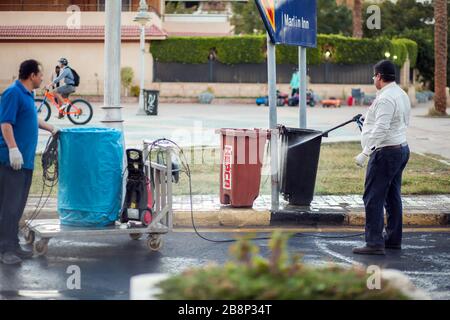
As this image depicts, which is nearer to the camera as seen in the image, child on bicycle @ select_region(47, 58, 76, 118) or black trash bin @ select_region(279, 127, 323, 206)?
black trash bin @ select_region(279, 127, 323, 206)

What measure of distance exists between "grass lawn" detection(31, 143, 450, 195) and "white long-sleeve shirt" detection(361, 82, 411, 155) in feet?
11.3

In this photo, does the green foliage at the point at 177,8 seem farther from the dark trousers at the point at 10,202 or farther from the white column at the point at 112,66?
the dark trousers at the point at 10,202

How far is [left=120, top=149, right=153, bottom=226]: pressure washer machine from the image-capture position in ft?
28.7

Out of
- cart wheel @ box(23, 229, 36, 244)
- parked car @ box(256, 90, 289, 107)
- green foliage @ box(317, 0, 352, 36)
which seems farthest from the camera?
green foliage @ box(317, 0, 352, 36)

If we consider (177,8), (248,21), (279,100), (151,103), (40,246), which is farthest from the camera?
(177,8)

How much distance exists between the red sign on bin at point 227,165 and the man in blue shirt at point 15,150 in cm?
297

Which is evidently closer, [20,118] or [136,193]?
[20,118]

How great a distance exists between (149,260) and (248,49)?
39.4m

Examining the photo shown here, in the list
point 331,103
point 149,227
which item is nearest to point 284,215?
point 149,227

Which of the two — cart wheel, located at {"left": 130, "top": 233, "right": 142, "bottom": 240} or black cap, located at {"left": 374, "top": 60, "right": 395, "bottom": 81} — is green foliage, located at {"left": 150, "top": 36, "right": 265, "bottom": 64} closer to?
cart wheel, located at {"left": 130, "top": 233, "right": 142, "bottom": 240}

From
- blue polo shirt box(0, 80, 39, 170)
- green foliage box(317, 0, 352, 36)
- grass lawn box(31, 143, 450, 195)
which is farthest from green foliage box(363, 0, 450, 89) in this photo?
blue polo shirt box(0, 80, 39, 170)

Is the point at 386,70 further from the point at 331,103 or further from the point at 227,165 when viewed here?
the point at 331,103

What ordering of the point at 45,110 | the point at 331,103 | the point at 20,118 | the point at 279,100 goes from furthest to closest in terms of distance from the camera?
the point at 279,100, the point at 331,103, the point at 45,110, the point at 20,118

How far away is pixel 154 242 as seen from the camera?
8711 millimetres
